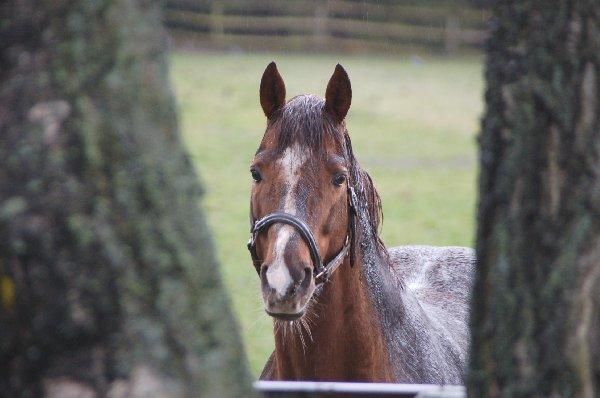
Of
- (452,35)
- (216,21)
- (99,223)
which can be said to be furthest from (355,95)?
(99,223)

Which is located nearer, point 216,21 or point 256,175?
point 256,175

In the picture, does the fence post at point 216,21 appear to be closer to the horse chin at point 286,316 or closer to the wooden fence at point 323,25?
the wooden fence at point 323,25

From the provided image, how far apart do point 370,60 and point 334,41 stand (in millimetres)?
2097

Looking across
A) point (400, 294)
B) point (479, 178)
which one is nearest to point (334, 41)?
point (400, 294)

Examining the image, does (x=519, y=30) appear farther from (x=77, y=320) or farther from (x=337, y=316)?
(x=337, y=316)

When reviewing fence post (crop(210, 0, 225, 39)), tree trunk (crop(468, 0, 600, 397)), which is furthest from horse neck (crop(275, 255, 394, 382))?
fence post (crop(210, 0, 225, 39))

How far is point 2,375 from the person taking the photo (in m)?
1.34

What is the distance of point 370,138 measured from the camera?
15.2 meters

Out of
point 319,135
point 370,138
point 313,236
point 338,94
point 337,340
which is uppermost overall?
point 338,94

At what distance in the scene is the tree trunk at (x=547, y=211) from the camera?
1.52 metres

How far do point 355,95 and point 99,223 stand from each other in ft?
58.8

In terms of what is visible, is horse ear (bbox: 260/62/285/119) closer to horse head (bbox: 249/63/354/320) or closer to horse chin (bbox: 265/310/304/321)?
horse head (bbox: 249/63/354/320)

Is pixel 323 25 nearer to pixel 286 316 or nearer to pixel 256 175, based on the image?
pixel 256 175

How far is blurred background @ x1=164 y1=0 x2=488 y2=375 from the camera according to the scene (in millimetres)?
9734
